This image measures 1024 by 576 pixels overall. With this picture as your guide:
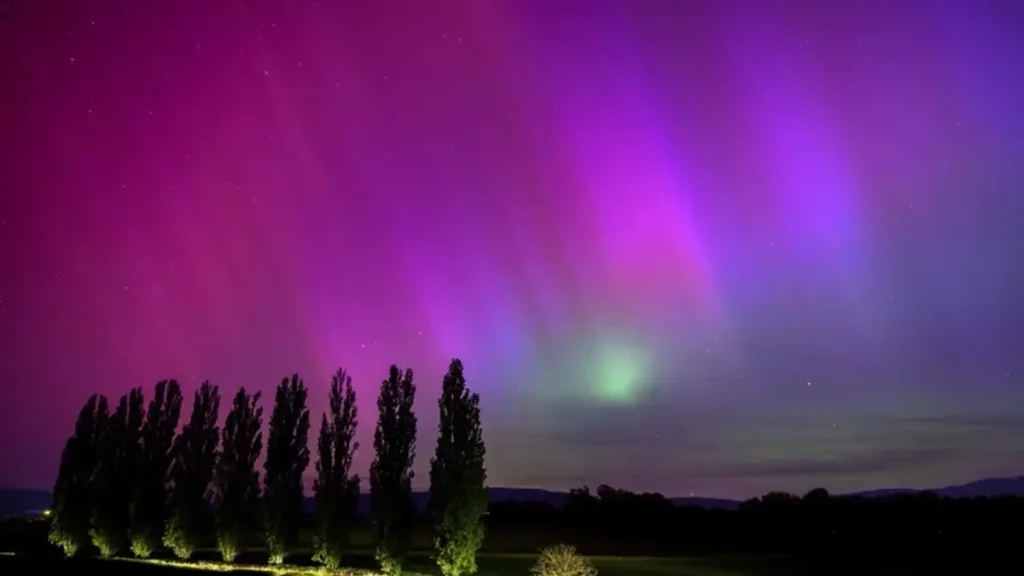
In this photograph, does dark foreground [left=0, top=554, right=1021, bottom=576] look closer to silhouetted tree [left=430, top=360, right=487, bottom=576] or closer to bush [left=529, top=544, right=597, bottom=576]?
silhouetted tree [left=430, top=360, right=487, bottom=576]

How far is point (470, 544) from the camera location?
34188 mm

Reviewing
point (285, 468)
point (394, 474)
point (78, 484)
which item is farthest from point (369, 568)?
point (78, 484)

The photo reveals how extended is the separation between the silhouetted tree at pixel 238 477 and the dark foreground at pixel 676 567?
15.2 feet

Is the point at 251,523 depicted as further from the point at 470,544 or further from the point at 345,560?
the point at 470,544

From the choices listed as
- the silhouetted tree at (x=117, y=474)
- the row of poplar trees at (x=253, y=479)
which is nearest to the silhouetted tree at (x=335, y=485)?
the row of poplar trees at (x=253, y=479)

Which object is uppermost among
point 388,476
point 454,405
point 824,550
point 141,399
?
point 141,399

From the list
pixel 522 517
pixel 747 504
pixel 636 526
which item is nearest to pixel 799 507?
pixel 747 504

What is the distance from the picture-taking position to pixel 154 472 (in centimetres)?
4962

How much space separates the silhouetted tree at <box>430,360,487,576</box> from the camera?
112 feet

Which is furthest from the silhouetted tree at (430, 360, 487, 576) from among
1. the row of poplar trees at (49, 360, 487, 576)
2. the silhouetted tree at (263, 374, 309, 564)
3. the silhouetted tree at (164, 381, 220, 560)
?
the silhouetted tree at (164, 381, 220, 560)

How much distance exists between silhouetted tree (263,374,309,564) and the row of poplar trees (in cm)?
6

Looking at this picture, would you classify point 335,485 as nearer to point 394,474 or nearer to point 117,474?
point 394,474

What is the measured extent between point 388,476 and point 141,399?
2348cm

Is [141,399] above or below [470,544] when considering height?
above
